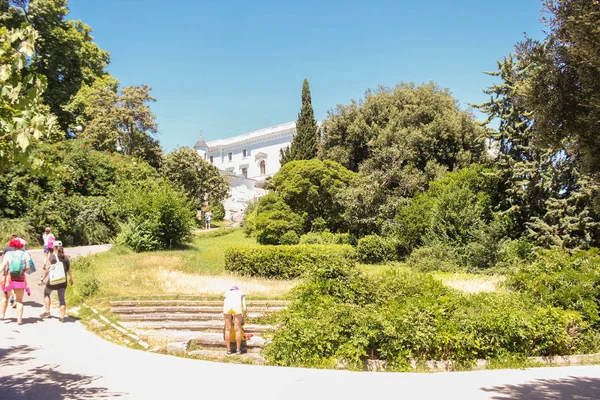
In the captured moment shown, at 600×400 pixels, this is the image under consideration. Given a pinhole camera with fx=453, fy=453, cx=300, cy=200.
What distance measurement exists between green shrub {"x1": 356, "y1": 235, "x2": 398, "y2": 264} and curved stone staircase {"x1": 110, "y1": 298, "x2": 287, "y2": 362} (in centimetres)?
1170

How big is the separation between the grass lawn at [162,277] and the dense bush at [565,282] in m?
6.26

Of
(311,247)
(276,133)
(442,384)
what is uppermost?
(276,133)

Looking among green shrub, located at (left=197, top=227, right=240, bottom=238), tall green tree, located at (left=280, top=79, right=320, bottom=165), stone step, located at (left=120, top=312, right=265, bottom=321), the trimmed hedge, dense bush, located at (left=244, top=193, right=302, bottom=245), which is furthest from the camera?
tall green tree, located at (left=280, top=79, right=320, bottom=165)

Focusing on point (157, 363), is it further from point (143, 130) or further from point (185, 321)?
point (143, 130)

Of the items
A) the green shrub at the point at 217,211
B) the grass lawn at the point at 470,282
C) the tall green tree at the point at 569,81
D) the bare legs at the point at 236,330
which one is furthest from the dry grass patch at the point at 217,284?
the green shrub at the point at 217,211

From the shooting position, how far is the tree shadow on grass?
Result: 5.73 metres

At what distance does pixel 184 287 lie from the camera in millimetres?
13641

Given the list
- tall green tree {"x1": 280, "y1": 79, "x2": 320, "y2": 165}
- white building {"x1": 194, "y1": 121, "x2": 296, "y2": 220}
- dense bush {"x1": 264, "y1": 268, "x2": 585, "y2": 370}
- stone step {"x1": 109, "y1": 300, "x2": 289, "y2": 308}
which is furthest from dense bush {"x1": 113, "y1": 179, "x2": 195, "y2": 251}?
white building {"x1": 194, "y1": 121, "x2": 296, "y2": 220}

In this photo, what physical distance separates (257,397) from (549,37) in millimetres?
5811

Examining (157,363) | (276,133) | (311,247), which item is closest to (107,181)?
(311,247)

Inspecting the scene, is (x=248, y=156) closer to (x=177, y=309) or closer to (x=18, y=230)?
(x=18, y=230)

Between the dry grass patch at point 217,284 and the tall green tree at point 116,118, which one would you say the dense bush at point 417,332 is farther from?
the tall green tree at point 116,118

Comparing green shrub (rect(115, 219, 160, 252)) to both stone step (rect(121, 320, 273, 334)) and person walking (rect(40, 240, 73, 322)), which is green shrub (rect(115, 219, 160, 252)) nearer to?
person walking (rect(40, 240, 73, 322))

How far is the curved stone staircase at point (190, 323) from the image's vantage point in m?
8.39
